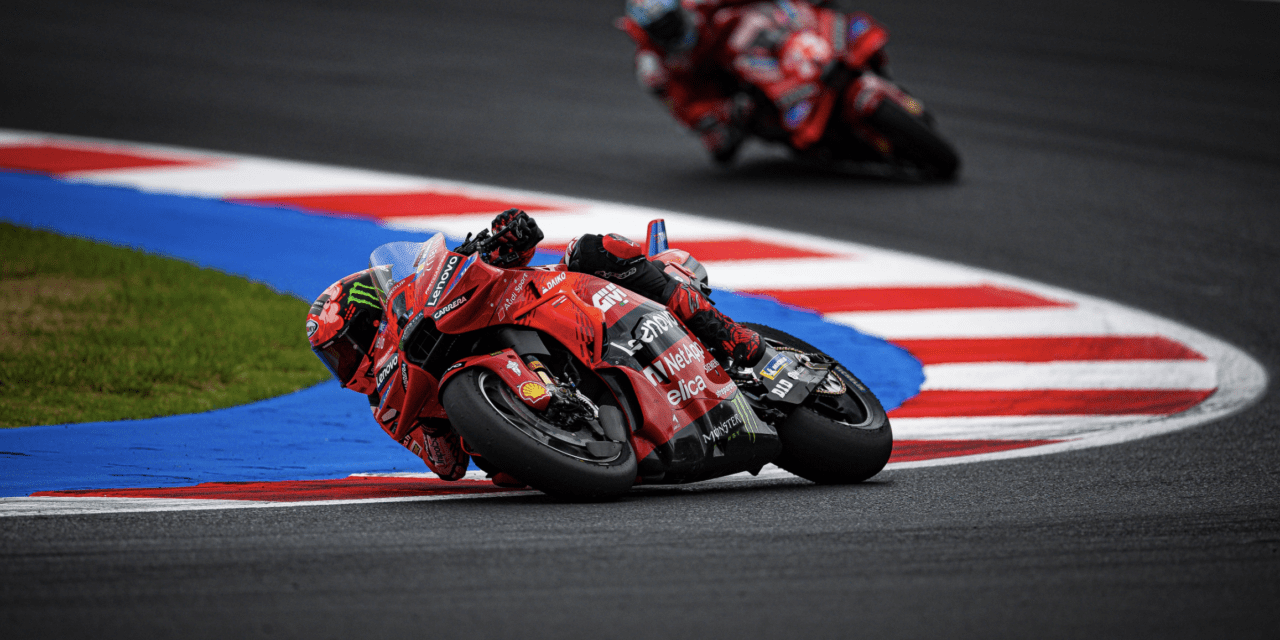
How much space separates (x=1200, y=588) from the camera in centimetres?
355

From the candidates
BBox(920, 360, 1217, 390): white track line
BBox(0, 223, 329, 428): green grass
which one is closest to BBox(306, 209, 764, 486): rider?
BBox(0, 223, 329, 428): green grass

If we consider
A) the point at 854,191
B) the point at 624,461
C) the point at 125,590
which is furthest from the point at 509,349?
the point at 854,191

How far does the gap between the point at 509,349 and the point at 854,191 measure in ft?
21.6

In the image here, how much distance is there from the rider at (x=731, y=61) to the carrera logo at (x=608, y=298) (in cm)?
585

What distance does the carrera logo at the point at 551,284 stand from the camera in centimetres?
477

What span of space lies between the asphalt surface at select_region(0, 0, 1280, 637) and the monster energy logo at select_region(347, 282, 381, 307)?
0.84 metres

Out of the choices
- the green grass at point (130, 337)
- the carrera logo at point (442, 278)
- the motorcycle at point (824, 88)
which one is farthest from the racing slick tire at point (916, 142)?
the carrera logo at point (442, 278)

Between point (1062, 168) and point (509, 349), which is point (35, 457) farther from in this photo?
point (1062, 168)

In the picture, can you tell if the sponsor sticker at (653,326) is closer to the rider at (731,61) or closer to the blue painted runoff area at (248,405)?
the blue painted runoff area at (248,405)

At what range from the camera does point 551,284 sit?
190 inches

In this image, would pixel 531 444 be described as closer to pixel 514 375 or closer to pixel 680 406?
pixel 514 375

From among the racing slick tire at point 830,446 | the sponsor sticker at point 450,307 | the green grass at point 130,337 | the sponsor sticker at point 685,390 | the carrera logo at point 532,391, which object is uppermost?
the sponsor sticker at point 450,307

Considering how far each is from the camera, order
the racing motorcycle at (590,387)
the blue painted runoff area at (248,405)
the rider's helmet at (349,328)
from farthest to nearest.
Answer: the blue painted runoff area at (248,405)
the rider's helmet at (349,328)
the racing motorcycle at (590,387)

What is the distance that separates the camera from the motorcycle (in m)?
→ 10.5
